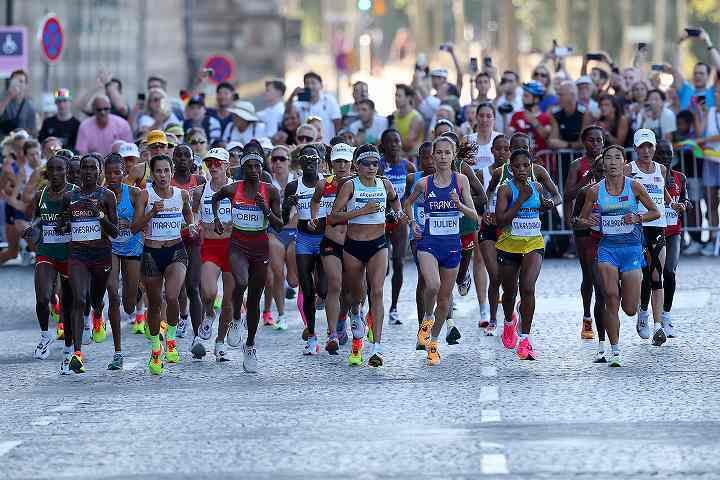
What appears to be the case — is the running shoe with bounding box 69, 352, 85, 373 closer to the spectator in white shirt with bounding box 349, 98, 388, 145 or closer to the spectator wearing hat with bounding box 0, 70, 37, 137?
the spectator in white shirt with bounding box 349, 98, 388, 145

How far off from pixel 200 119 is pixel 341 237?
8.21 meters

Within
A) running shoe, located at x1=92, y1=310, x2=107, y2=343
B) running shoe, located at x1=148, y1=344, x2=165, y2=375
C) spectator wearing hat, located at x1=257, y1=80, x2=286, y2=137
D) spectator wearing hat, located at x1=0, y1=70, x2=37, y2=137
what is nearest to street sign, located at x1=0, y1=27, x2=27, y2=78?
spectator wearing hat, located at x1=0, y1=70, x2=37, y2=137

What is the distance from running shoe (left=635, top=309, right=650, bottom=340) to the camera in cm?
1523

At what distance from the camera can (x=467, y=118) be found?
21.6m

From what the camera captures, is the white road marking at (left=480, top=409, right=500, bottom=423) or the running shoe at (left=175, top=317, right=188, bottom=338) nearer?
the white road marking at (left=480, top=409, right=500, bottom=423)

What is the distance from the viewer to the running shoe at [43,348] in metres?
15.4

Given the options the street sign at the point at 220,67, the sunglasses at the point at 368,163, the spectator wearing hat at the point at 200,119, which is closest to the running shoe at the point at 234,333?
the sunglasses at the point at 368,163

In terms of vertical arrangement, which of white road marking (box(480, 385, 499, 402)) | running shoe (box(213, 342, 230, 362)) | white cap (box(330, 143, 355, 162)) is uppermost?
white cap (box(330, 143, 355, 162))

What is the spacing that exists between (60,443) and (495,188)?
544 centimetres

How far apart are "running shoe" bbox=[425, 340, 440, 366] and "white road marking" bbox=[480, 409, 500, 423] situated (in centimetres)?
241

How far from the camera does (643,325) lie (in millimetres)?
15305

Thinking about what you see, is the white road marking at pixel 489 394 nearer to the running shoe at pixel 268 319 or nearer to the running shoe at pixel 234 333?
the running shoe at pixel 234 333

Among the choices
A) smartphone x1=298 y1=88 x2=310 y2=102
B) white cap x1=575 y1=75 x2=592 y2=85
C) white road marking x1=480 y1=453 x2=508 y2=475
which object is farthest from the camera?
white cap x1=575 y1=75 x2=592 y2=85

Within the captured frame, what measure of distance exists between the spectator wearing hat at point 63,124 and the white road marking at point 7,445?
12164 millimetres
